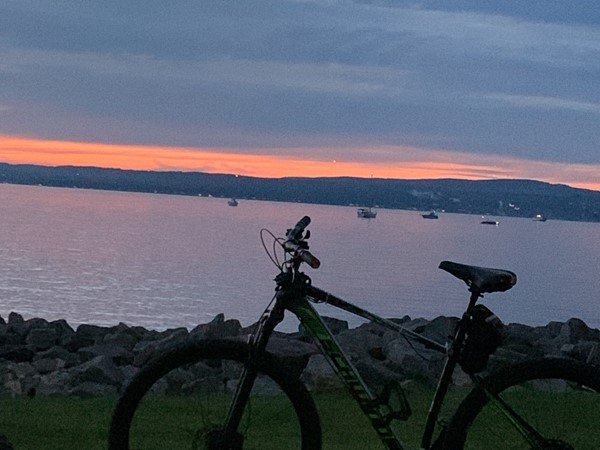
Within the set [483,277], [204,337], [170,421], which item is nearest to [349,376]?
[483,277]

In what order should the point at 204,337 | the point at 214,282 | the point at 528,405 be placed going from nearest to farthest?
the point at 528,405
the point at 204,337
the point at 214,282

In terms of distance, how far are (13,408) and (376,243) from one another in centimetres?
6685

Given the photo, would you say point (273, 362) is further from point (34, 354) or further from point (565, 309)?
point (565, 309)

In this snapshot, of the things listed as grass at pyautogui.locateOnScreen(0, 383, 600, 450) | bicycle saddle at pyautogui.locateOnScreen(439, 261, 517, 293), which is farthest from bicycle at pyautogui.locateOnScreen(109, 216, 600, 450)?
grass at pyautogui.locateOnScreen(0, 383, 600, 450)

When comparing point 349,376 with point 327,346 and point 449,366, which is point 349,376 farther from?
point 449,366

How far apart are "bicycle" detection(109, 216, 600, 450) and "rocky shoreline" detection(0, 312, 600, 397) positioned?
1409 mm

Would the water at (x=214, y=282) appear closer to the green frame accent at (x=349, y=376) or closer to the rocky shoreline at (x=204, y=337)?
the rocky shoreline at (x=204, y=337)

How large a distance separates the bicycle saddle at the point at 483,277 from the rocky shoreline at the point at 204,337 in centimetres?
205

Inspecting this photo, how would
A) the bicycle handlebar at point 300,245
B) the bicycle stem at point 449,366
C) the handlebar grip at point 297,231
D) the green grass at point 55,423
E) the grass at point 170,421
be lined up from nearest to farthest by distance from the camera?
the bicycle handlebar at point 300,245
the bicycle stem at point 449,366
the handlebar grip at point 297,231
the grass at point 170,421
the green grass at point 55,423

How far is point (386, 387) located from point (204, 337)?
4.20 meters

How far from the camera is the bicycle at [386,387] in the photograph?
4562 millimetres

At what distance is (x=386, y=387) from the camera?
15.3ft

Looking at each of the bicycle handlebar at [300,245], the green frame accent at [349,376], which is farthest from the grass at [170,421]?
the bicycle handlebar at [300,245]

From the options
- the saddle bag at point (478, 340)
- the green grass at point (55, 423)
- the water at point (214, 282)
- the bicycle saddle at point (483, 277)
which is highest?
the bicycle saddle at point (483, 277)
